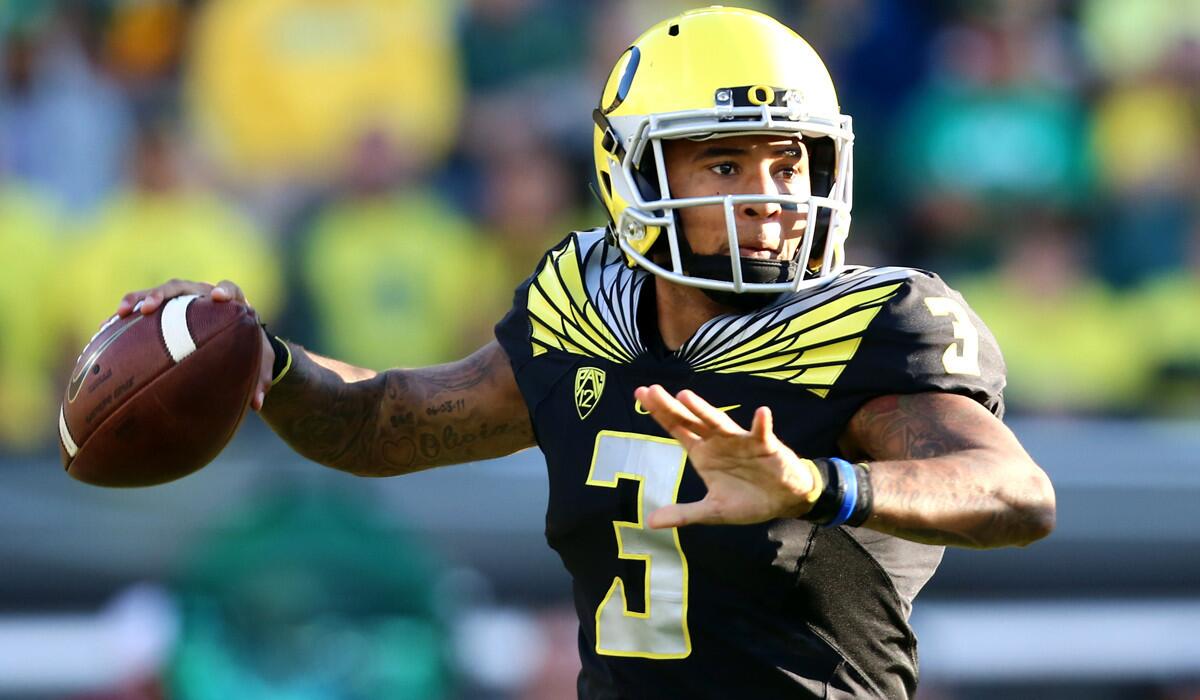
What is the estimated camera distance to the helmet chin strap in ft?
9.05

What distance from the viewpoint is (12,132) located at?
6.09 meters

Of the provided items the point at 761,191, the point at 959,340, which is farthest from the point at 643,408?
the point at 959,340

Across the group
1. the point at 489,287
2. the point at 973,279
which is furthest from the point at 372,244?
the point at 973,279

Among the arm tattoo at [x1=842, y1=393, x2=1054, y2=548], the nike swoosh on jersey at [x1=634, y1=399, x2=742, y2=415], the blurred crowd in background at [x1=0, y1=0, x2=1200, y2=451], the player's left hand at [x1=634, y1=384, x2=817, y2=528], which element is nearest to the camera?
the player's left hand at [x1=634, y1=384, x2=817, y2=528]

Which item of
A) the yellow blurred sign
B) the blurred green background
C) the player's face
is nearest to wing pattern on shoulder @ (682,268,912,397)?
the player's face

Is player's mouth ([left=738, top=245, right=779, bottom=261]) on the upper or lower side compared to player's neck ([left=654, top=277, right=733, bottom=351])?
upper

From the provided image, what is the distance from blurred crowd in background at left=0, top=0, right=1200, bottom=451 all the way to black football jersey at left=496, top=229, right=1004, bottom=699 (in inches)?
130

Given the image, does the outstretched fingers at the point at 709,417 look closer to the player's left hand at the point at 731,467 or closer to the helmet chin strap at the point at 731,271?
the player's left hand at the point at 731,467

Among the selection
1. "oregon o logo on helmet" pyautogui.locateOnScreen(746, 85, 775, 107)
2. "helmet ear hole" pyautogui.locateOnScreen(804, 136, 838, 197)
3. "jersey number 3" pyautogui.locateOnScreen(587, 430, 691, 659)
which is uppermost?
"oregon o logo on helmet" pyautogui.locateOnScreen(746, 85, 775, 107)

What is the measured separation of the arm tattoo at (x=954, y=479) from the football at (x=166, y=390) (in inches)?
43.3

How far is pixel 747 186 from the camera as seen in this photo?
2.82 m

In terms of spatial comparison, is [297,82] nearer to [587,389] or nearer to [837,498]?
[587,389]

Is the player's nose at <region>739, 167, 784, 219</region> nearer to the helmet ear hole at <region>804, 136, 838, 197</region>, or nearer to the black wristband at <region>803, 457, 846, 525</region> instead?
the helmet ear hole at <region>804, 136, 838, 197</region>

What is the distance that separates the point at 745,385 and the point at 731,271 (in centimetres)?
20
